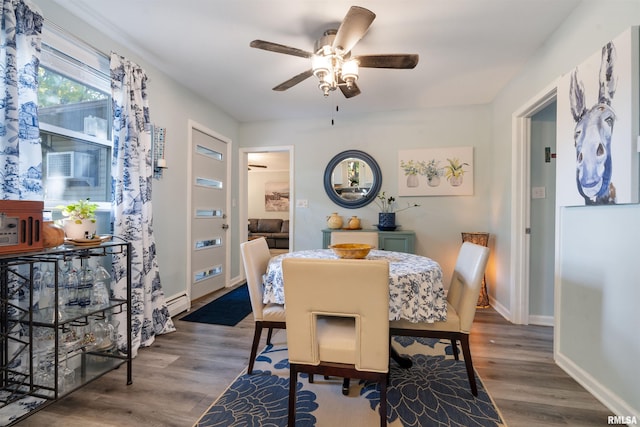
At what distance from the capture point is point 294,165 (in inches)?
165

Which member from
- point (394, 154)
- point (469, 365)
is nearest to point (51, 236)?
point (469, 365)

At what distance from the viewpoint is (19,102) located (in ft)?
5.28

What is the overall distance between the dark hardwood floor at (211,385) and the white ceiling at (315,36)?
2448 mm

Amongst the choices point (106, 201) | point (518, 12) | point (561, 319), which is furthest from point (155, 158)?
point (561, 319)

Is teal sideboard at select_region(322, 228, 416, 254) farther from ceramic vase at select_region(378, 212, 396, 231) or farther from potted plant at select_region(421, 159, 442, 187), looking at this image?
potted plant at select_region(421, 159, 442, 187)

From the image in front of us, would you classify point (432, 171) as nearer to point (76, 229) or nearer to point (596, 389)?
point (596, 389)

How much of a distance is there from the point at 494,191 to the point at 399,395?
2.68 metres

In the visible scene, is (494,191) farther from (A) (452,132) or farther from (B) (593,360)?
(B) (593,360)

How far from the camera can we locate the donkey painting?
5.09 feet

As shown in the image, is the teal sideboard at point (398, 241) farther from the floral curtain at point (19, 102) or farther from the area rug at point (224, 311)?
the floral curtain at point (19, 102)

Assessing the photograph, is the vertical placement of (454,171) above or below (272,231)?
above

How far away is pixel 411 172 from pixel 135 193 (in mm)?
3117

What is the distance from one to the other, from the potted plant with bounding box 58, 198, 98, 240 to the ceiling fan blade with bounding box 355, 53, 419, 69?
1.96 m

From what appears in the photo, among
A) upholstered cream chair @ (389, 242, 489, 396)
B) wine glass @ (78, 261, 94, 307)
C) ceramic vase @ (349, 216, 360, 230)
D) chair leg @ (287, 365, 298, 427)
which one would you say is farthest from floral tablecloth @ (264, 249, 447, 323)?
ceramic vase @ (349, 216, 360, 230)
